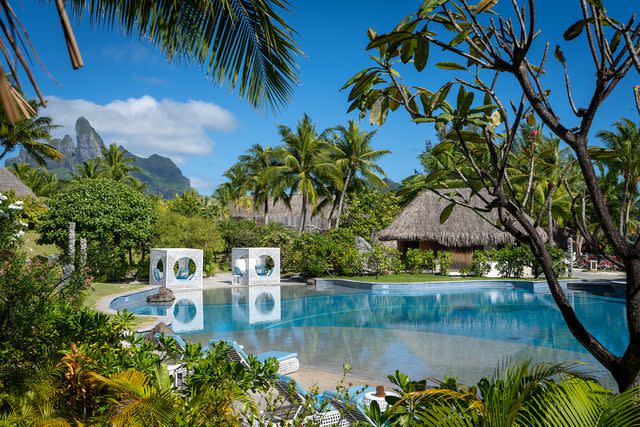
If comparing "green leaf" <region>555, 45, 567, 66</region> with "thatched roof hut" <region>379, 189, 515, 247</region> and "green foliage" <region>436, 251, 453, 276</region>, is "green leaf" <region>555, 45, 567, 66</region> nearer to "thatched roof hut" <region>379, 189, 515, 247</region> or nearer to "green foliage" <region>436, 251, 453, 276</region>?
"green foliage" <region>436, 251, 453, 276</region>

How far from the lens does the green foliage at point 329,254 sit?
20172 millimetres

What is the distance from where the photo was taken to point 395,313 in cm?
1325

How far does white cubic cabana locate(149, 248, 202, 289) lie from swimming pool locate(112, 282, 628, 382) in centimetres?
58

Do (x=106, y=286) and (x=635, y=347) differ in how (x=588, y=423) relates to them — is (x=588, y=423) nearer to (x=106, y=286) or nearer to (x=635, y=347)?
(x=635, y=347)

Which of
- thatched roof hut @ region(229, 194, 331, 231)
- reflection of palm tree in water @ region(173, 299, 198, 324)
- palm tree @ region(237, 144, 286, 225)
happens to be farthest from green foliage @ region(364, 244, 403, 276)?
thatched roof hut @ region(229, 194, 331, 231)

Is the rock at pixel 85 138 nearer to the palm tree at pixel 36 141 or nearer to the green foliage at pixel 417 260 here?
the palm tree at pixel 36 141

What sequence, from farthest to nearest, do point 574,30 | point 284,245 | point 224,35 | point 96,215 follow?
1. point 284,245
2. point 96,215
3. point 224,35
4. point 574,30

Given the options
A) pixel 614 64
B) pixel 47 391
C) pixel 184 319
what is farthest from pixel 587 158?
pixel 184 319

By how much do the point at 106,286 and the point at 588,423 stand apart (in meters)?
16.2

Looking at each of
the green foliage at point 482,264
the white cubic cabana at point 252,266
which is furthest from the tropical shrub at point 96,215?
the green foliage at point 482,264

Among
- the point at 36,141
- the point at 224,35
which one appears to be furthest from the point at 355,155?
the point at 224,35

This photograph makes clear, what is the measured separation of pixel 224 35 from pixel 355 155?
79.1 feet

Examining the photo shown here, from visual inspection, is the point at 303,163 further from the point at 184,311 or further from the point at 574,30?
the point at 574,30

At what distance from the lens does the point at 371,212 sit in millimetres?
25609
